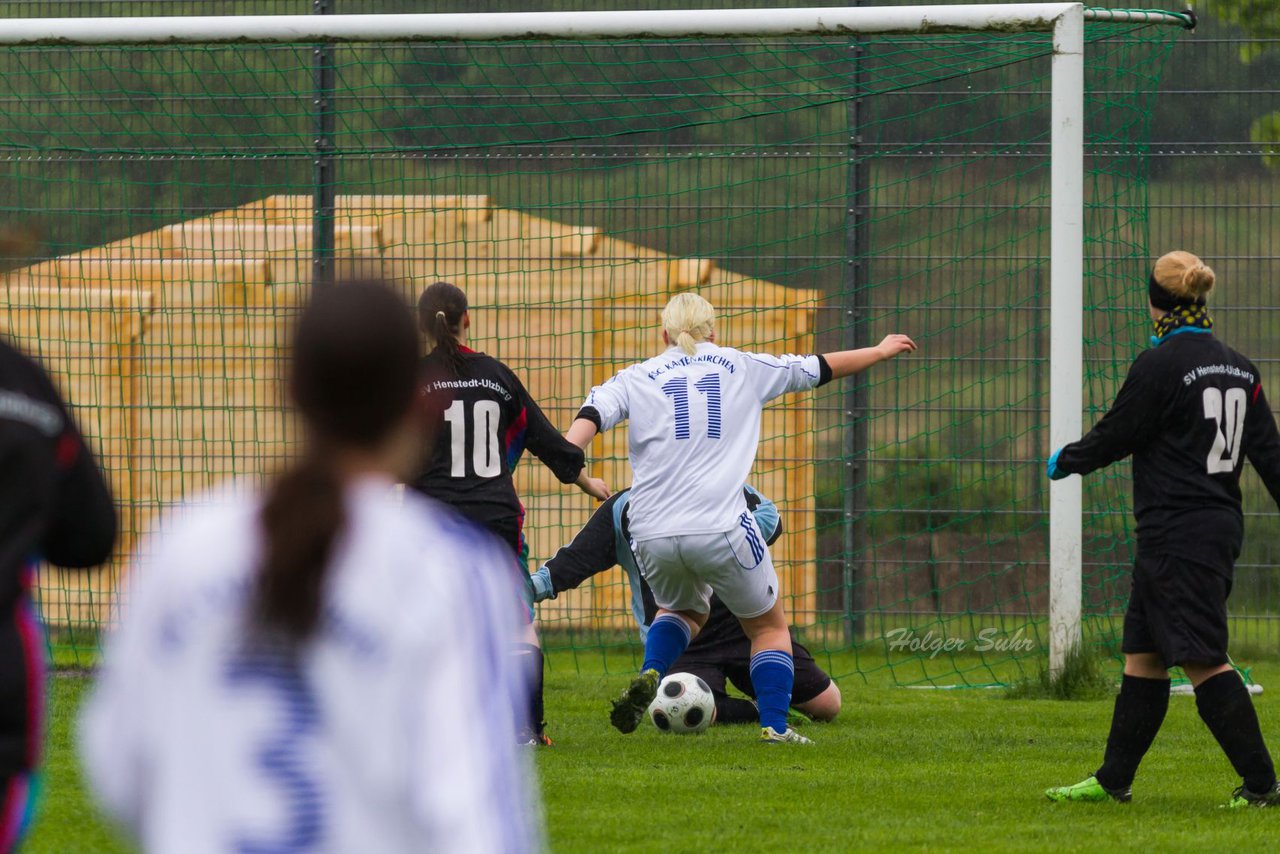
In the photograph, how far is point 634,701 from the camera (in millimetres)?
6566

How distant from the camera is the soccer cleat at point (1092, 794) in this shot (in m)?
5.40

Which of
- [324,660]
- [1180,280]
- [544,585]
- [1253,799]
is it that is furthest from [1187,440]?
[324,660]

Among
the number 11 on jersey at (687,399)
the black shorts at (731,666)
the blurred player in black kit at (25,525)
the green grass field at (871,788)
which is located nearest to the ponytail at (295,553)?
the blurred player in black kit at (25,525)

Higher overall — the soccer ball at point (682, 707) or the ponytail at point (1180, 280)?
the ponytail at point (1180, 280)

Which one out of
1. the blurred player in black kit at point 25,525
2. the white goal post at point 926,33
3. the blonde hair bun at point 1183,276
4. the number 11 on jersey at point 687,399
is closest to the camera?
the blurred player in black kit at point 25,525

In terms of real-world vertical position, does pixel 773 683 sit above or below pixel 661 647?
below

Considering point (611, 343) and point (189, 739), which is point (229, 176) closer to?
point (611, 343)

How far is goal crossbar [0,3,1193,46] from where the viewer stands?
816cm

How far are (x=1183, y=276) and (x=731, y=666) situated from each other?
2999 mm

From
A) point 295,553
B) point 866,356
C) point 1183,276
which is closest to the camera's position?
point 295,553

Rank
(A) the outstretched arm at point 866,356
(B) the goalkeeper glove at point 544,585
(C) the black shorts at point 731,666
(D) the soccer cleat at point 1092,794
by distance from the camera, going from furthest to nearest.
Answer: (B) the goalkeeper glove at point 544,585 < (C) the black shorts at point 731,666 < (A) the outstretched arm at point 866,356 < (D) the soccer cleat at point 1092,794

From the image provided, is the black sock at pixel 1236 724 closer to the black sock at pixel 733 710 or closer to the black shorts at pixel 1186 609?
the black shorts at pixel 1186 609

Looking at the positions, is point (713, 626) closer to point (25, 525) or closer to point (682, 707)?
point (682, 707)

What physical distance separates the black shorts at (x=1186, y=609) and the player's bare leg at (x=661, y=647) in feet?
7.15
